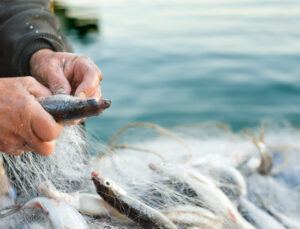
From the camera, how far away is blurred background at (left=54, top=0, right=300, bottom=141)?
6211 millimetres

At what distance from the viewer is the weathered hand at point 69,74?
6.26ft

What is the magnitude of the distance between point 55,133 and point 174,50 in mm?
8072

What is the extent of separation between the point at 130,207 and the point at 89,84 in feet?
2.47

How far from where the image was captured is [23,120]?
57.1 inches

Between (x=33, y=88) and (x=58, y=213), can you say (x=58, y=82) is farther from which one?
(x=58, y=213)

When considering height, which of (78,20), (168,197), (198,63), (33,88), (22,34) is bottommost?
(198,63)

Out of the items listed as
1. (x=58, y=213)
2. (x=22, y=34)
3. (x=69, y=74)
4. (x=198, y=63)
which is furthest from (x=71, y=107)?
(x=198, y=63)

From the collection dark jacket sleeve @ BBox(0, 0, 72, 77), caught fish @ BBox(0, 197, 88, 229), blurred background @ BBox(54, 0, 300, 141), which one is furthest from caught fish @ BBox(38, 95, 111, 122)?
blurred background @ BBox(54, 0, 300, 141)

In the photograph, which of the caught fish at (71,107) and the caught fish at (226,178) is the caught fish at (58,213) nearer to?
the caught fish at (71,107)

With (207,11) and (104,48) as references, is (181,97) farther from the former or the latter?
(207,11)

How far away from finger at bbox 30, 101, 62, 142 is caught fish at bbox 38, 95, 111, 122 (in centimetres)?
4

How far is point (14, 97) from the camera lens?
57.2 inches

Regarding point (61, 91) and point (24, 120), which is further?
point (61, 91)

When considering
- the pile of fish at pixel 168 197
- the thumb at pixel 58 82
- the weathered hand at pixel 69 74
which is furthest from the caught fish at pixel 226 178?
the thumb at pixel 58 82
